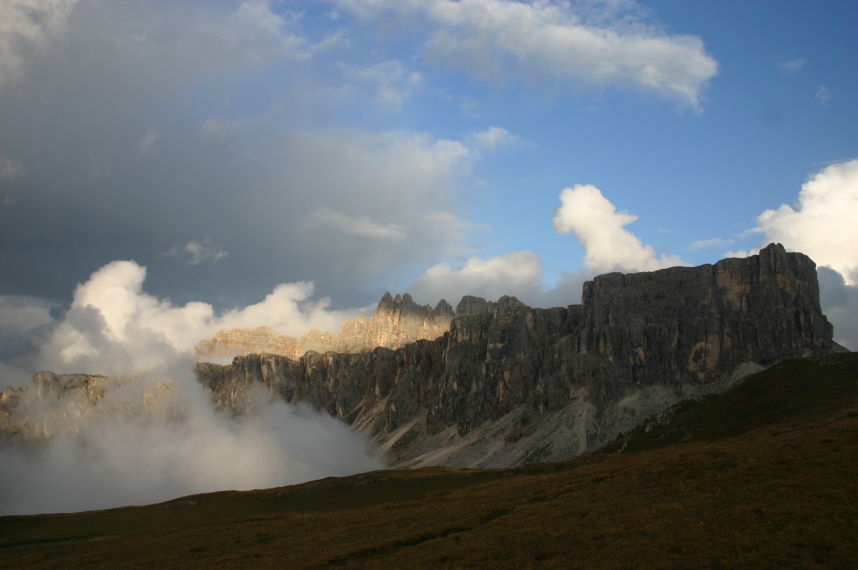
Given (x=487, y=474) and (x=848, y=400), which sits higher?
(x=848, y=400)

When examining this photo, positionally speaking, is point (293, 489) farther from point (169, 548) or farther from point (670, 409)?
point (670, 409)

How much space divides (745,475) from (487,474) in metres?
74.9

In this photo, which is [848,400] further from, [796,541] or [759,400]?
[796,541]

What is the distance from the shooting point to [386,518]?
6419cm

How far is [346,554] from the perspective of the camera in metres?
47.3

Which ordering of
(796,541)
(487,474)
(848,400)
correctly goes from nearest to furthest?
(796,541)
(848,400)
(487,474)

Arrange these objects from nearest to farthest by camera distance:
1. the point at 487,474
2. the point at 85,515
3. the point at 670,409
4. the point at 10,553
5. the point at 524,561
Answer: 1. the point at 524,561
2. the point at 10,553
3. the point at 85,515
4. the point at 487,474
5. the point at 670,409

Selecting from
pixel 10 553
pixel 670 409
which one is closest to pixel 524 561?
pixel 10 553

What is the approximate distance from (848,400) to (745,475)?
171ft

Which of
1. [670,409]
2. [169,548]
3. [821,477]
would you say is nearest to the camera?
[821,477]

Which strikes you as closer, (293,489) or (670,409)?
(293,489)

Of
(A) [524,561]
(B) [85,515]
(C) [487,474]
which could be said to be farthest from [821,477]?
(B) [85,515]

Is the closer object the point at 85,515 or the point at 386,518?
the point at 386,518

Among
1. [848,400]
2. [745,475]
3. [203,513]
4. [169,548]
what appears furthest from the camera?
[203,513]
